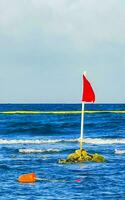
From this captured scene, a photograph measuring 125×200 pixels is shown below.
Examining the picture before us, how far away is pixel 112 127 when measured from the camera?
3258 inches

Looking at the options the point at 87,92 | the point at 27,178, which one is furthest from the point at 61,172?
the point at 87,92

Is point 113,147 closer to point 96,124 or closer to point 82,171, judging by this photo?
point 82,171

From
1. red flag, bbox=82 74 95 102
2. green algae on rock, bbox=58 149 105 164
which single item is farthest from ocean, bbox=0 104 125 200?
red flag, bbox=82 74 95 102

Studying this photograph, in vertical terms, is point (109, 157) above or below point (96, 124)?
below

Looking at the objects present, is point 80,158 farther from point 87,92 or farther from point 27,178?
point 27,178

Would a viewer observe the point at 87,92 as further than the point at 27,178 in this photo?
Yes

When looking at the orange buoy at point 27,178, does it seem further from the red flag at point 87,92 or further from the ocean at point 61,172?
the red flag at point 87,92

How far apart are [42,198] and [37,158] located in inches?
607

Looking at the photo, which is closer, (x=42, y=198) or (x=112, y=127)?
(x=42, y=198)

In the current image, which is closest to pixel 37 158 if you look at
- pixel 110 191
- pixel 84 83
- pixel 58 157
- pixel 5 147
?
pixel 58 157

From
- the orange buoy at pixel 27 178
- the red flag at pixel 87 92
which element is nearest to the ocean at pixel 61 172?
the orange buoy at pixel 27 178

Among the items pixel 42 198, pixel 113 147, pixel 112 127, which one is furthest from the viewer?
pixel 112 127

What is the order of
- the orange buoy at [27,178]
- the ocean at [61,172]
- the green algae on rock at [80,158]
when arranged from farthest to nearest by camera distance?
the green algae on rock at [80,158]
the orange buoy at [27,178]
the ocean at [61,172]

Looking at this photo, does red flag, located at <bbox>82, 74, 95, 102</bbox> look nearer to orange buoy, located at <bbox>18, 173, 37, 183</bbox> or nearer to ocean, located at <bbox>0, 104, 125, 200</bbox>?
ocean, located at <bbox>0, 104, 125, 200</bbox>
